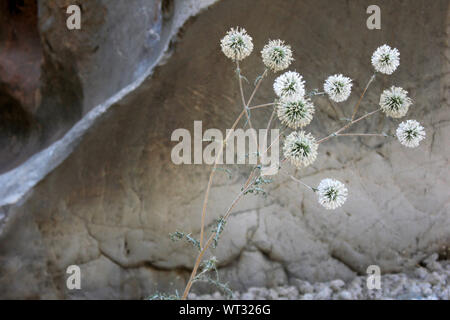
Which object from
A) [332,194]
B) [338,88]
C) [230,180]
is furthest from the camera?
[230,180]

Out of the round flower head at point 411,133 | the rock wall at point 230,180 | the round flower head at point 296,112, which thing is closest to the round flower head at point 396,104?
the round flower head at point 411,133

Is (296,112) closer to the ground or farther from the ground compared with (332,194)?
farther from the ground

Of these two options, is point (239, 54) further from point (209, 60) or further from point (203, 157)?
point (203, 157)

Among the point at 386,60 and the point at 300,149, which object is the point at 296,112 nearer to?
the point at 300,149

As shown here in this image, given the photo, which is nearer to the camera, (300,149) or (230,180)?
(300,149)

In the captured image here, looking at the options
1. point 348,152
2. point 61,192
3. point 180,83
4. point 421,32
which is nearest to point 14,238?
point 61,192

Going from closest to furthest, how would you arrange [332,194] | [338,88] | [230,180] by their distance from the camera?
[332,194] < [338,88] < [230,180]

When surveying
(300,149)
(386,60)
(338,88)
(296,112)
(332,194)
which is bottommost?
(332,194)

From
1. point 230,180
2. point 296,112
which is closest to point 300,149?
point 296,112

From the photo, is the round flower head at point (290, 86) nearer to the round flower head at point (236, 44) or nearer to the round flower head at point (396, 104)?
the round flower head at point (236, 44)
